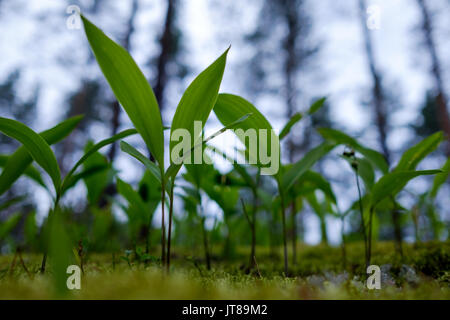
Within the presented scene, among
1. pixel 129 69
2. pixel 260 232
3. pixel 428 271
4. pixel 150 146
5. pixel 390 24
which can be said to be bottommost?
pixel 428 271

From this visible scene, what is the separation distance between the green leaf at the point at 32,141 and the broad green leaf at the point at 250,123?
0.43 metres

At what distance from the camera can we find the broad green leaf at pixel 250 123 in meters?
0.67

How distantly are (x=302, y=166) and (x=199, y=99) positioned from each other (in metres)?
0.42

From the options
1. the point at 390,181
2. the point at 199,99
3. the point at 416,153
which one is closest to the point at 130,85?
the point at 199,99

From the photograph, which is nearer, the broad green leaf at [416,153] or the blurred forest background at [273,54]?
the broad green leaf at [416,153]

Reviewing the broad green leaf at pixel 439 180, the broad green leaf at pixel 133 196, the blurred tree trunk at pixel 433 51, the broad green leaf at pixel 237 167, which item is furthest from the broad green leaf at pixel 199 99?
the blurred tree trunk at pixel 433 51

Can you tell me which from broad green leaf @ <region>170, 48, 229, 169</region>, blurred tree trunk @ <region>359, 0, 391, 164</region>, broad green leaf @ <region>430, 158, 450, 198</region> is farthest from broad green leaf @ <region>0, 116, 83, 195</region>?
blurred tree trunk @ <region>359, 0, 391, 164</region>

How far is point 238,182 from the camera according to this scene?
3.54 ft

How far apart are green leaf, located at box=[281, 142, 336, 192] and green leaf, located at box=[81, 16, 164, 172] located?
405 millimetres

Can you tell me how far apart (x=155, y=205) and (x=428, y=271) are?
3.05ft

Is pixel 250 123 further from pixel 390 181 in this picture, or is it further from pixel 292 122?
pixel 390 181

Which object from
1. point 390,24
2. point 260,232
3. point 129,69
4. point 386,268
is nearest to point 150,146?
point 129,69

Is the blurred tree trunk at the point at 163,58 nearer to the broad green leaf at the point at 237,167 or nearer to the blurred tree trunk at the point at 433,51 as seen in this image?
the broad green leaf at the point at 237,167
